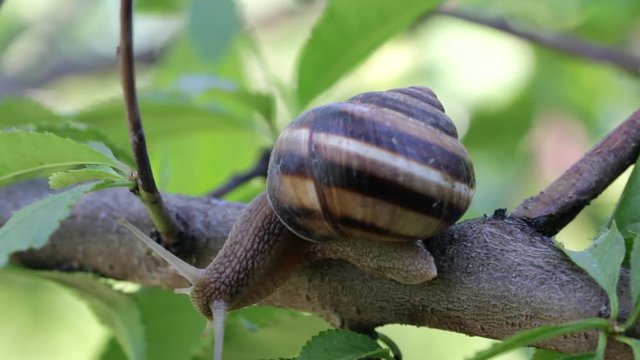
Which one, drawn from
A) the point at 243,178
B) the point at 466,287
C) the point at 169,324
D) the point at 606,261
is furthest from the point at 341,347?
the point at 243,178

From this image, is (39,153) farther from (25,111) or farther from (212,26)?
(212,26)

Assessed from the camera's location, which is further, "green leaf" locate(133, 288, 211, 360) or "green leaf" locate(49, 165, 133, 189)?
"green leaf" locate(133, 288, 211, 360)

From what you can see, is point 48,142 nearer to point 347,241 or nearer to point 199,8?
point 347,241

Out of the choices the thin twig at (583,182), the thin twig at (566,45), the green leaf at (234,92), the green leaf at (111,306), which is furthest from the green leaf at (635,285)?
Result: the thin twig at (566,45)

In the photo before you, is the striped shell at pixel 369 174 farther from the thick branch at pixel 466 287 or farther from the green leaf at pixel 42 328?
the green leaf at pixel 42 328

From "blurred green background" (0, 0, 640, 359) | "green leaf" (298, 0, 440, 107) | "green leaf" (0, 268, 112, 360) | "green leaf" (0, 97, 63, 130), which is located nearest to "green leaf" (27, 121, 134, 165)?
"blurred green background" (0, 0, 640, 359)

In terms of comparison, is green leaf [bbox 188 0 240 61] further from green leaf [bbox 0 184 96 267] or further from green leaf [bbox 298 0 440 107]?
green leaf [bbox 0 184 96 267]

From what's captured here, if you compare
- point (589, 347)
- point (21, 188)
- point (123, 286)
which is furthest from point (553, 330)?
point (21, 188)
